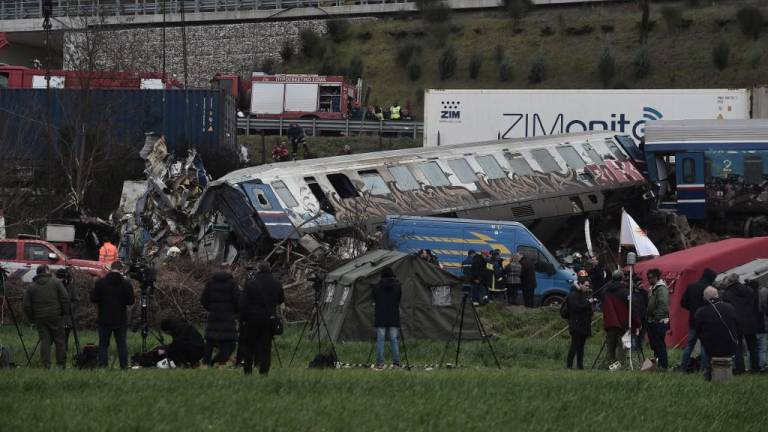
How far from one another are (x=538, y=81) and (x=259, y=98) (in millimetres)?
18676

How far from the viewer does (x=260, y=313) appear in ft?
62.2

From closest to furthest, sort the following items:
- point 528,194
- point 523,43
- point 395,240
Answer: point 395,240, point 528,194, point 523,43

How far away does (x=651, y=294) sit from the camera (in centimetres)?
2319

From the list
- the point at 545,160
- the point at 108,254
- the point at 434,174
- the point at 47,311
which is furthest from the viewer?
the point at 545,160

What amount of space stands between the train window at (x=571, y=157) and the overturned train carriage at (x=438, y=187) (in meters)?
0.03

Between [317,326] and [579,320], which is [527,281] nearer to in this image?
[317,326]

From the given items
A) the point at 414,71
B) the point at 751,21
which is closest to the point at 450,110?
the point at 414,71

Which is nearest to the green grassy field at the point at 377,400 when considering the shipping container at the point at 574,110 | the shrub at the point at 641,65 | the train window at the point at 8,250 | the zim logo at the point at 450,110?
the train window at the point at 8,250

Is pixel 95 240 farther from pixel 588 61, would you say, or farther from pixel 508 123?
pixel 588 61

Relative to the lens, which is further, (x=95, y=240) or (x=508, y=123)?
(x=508, y=123)

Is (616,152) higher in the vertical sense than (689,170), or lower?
higher

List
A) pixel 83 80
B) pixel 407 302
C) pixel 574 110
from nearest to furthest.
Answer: pixel 407 302, pixel 574 110, pixel 83 80

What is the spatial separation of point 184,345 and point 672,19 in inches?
2703

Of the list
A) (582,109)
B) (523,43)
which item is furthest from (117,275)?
(523,43)
